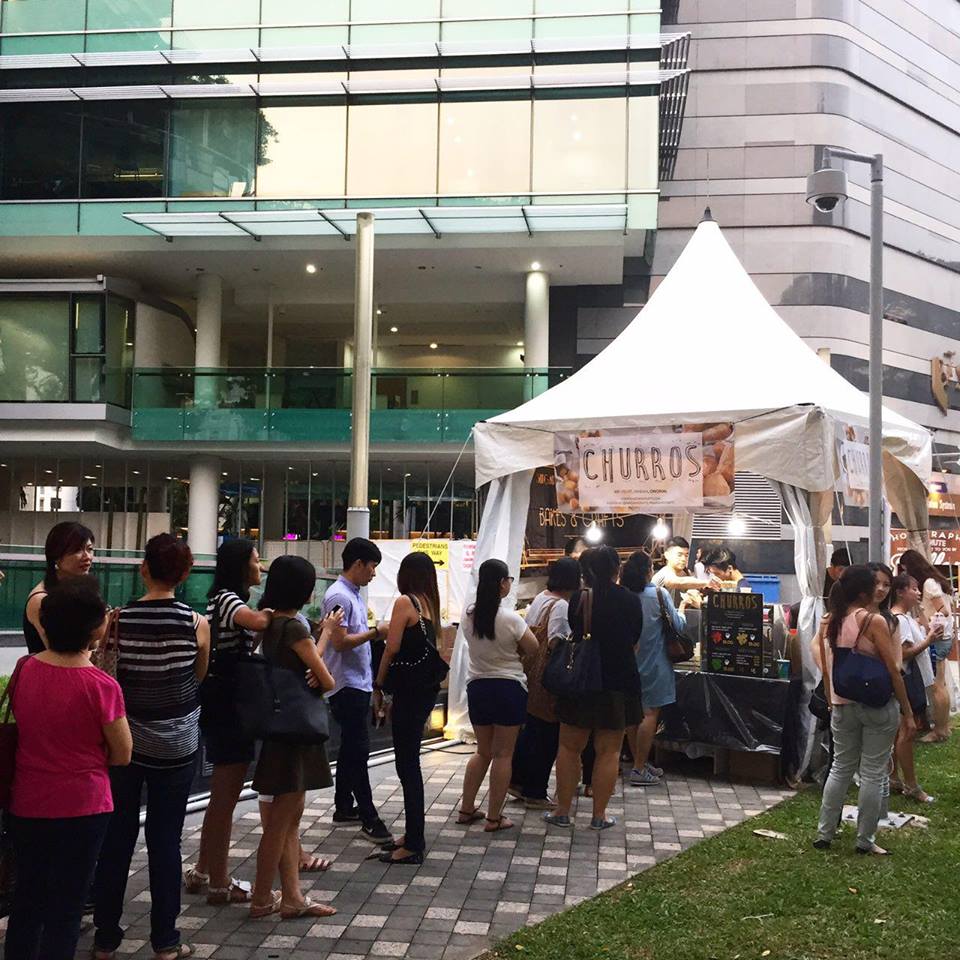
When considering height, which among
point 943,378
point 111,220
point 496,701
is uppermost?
point 111,220

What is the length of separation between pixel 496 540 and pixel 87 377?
1539 centimetres

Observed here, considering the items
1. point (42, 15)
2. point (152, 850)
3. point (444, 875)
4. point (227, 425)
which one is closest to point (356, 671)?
point (444, 875)

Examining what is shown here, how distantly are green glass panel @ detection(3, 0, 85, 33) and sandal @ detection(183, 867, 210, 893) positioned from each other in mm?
21523

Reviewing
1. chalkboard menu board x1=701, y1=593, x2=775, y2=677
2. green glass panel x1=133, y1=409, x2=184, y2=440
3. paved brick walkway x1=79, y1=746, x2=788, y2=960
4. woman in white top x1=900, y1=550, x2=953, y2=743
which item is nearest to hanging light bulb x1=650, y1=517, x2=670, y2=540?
woman in white top x1=900, y1=550, x2=953, y2=743

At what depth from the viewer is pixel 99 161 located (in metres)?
22.0

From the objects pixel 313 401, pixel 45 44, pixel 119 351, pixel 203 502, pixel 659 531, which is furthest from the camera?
pixel 203 502

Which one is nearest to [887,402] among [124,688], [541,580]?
[541,580]

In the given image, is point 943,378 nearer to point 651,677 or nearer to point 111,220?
point 111,220

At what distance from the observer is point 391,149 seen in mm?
21453

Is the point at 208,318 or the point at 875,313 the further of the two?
the point at 208,318

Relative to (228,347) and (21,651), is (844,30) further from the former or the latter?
(21,651)

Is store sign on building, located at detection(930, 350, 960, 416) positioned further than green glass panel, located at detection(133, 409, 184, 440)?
Yes

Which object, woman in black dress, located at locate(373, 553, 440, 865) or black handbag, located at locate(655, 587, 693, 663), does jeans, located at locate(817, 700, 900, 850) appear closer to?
black handbag, located at locate(655, 587, 693, 663)

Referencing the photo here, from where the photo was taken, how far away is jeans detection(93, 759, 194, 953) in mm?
4320
